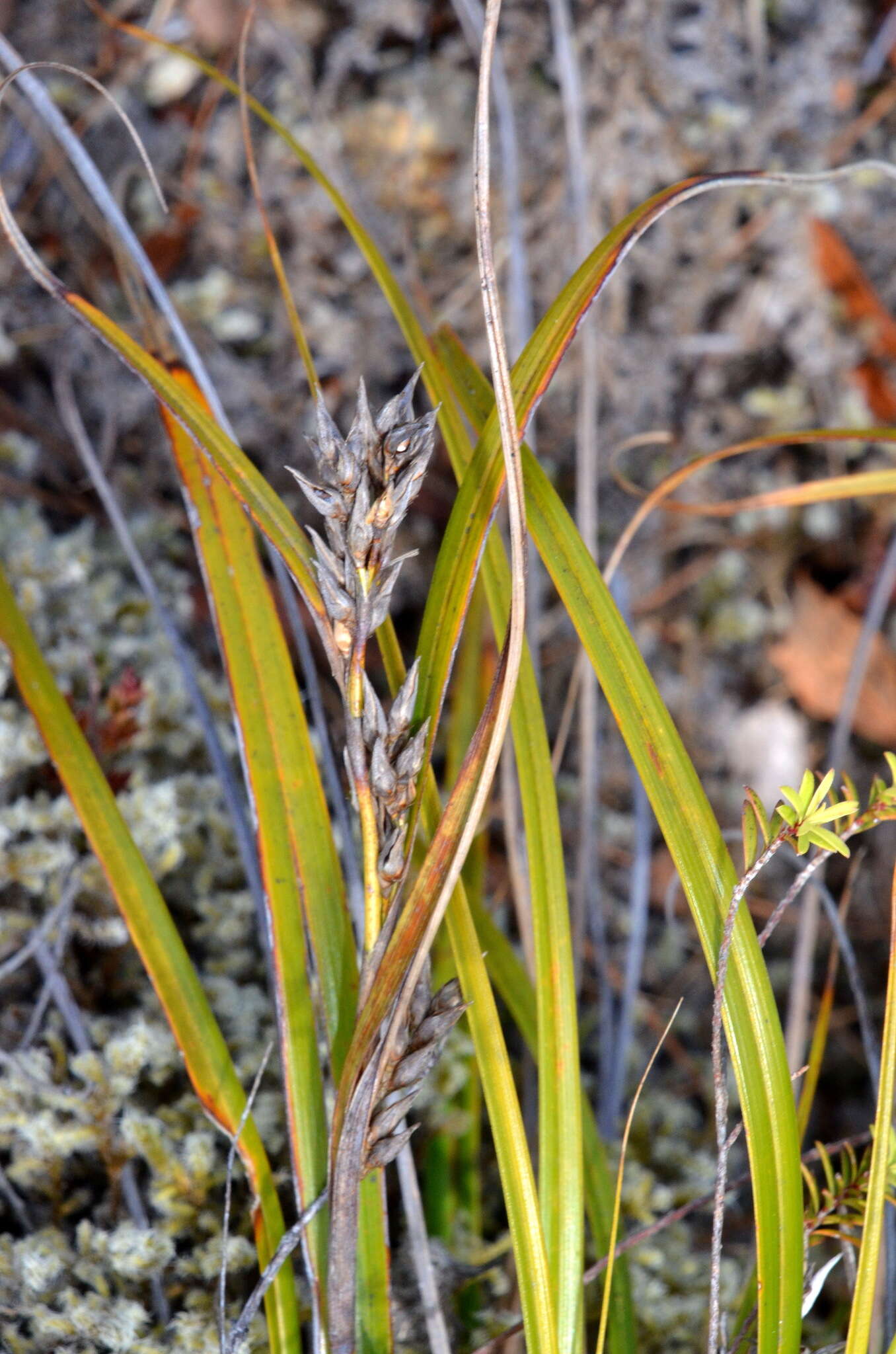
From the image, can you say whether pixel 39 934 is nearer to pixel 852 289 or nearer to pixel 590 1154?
pixel 590 1154

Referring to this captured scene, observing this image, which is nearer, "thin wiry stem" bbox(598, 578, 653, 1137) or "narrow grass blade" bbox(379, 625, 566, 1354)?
"narrow grass blade" bbox(379, 625, 566, 1354)

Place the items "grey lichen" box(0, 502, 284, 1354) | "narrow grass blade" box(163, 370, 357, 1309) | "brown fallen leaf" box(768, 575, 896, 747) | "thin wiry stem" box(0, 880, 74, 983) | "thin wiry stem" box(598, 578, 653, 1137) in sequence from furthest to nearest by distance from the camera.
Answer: "brown fallen leaf" box(768, 575, 896, 747) → "thin wiry stem" box(598, 578, 653, 1137) → "thin wiry stem" box(0, 880, 74, 983) → "grey lichen" box(0, 502, 284, 1354) → "narrow grass blade" box(163, 370, 357, 1309)

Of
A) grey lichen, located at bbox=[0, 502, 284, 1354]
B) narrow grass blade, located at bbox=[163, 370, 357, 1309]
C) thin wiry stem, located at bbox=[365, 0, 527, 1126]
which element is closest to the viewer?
thin wiry stem, located at bbox=[365, 0, 527, 1126]

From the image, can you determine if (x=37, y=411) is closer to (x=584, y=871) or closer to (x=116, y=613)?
(x=116, y=613)

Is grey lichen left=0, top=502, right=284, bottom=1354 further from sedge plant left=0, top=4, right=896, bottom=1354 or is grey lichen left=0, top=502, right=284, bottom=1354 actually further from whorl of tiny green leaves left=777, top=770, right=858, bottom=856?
whorl of tiny green leaves left=777, top=770, right=858, bottom=856

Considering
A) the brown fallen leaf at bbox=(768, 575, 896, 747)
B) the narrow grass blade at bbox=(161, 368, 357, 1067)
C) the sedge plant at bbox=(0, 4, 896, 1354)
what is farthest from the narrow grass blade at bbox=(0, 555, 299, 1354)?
the brown fallen leaf at bbox=(768, 575, 896, 747)

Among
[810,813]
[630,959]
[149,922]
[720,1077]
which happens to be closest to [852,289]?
[630,959]

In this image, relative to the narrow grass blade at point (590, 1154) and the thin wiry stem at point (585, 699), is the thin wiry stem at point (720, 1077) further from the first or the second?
the thin wiry stem at point (585, 699)
